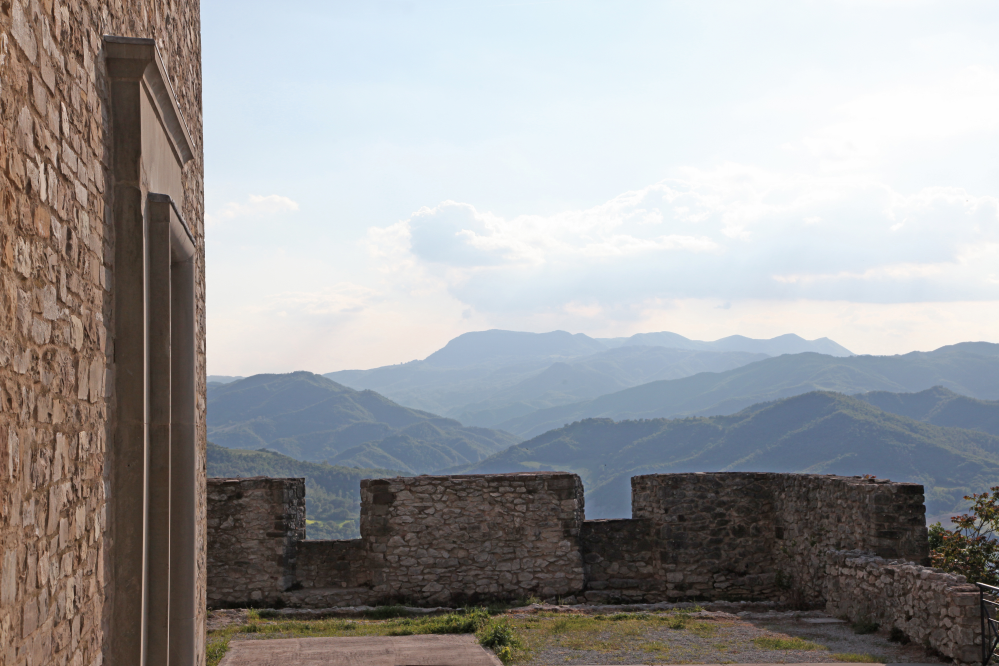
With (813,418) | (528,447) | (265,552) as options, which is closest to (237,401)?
(528,447)

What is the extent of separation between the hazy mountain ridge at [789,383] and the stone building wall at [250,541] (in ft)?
454

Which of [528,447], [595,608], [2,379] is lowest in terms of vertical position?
[528,447]

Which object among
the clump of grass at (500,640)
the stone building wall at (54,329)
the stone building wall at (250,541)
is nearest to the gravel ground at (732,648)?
the clump of grass at (500,640)

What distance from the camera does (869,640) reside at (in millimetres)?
7344

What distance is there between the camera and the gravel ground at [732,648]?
6.60 m

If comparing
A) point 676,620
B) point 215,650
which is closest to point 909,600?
point 676,620

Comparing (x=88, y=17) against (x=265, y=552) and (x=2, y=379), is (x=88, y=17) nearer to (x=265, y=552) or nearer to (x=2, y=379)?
(x=2, y=379)

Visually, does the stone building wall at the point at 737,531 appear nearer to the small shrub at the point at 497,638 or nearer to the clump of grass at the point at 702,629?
the clump of grass at the point at 702,629

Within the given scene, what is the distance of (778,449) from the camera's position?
78.5 m

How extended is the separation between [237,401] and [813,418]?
8588cm

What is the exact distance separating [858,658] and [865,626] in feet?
4.73

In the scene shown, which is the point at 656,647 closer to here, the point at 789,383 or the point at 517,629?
the point at 517,629

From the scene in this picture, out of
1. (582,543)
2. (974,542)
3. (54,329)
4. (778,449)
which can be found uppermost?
(54,329)

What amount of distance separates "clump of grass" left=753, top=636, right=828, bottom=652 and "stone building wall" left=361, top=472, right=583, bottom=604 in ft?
9.94
